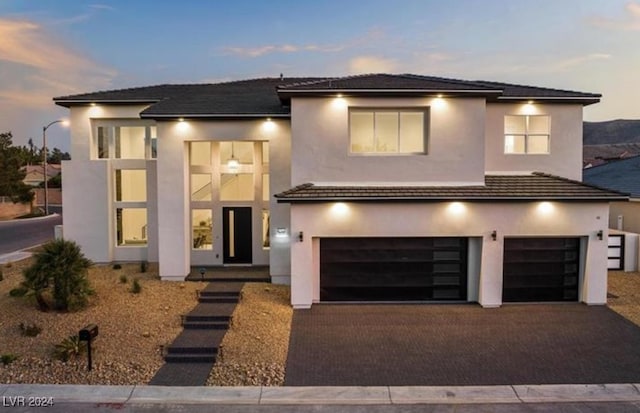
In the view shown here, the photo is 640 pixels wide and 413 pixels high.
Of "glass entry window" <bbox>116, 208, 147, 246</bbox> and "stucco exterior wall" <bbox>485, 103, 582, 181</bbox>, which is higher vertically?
"stucco exterior wall" <bbox>485, 103, 582, 181</bbox>

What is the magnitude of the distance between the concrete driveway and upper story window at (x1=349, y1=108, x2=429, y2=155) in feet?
15.5

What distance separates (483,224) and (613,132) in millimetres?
87726

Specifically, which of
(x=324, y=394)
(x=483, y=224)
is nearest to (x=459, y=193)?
(x=483, y=224)

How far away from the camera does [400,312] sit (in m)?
10.9

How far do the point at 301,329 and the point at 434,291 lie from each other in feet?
14.2

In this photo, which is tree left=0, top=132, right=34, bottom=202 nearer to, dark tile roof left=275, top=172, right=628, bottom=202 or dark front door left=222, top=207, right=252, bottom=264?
dark front door left=222, top=207, right=252, bottom=264

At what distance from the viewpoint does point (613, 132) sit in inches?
3125

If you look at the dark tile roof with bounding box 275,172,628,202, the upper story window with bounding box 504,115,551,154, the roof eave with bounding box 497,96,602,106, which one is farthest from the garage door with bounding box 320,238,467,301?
the roof eave with bounding box 497,96,602,106

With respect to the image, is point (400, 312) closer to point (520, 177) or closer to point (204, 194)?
point (520, 177)

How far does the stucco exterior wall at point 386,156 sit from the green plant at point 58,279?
6.36m

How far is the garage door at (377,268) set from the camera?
11.6m

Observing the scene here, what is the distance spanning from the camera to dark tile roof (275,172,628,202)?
36.7ft

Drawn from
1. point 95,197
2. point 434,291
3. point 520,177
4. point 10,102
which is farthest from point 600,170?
point 10,102

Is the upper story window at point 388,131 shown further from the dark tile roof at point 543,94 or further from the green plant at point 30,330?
the green plant at point 30,330
